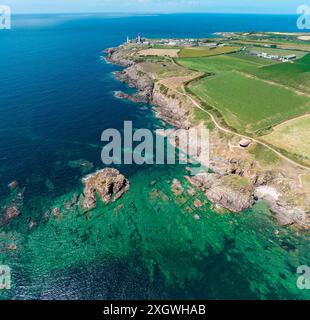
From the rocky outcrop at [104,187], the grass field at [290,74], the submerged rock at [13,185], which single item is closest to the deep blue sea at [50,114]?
the submerged rock at [13,185]

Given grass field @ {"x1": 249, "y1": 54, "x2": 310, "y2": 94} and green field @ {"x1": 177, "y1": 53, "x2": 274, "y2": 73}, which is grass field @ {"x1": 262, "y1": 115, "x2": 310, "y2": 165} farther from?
green field @ {"x1": 177, "y1": 53, "x2": 274, "y2": 73}

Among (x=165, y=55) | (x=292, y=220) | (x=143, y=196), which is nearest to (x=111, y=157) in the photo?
(x=143, y=196)

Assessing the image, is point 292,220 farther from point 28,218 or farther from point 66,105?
point 66,105

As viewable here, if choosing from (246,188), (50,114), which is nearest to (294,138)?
(246,188)

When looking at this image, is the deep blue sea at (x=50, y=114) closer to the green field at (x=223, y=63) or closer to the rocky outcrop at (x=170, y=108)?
the rocky outcrop at (x=170, y=108)

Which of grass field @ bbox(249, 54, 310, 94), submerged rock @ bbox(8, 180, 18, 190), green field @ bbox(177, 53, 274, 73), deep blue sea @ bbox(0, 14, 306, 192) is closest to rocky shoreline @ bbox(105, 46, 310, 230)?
deep blue sea @ bbox(0, 14, 306, 192)

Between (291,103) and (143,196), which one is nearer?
(143,196)
